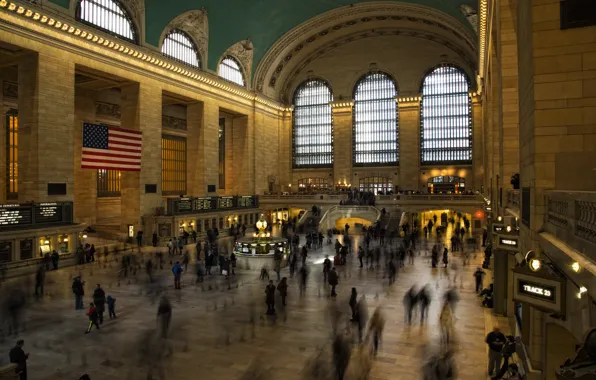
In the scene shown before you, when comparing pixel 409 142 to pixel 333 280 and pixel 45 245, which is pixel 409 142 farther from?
pixel 45 245

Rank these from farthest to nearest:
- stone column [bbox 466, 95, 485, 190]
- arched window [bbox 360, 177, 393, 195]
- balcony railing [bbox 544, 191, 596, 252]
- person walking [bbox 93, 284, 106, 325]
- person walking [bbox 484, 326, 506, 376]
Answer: arched window [bbox 360, 177, 393, 195] < stone column [bbox 466, 95, 485, 190] < person walking [bbox 93, 284, 106, 325] < person walking [bbox 484, 326, 506, 376] < balcony railing [bbox 544, 191, 596, 252]

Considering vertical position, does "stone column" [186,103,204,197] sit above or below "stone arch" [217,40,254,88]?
below

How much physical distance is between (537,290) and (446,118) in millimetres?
37601

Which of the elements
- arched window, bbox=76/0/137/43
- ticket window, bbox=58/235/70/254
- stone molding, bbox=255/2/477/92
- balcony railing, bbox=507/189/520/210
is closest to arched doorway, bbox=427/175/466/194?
stone molding, bbox=255/2/477/92

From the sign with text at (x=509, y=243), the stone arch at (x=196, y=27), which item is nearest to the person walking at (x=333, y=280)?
the sign with text at (x=509, y=243)

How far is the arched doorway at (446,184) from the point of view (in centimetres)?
3938

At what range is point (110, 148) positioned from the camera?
23.2 meters

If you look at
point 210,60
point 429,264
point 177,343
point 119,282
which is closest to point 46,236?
point 119,282

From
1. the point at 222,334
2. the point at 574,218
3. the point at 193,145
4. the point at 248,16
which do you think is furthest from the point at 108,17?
the point at 574,218

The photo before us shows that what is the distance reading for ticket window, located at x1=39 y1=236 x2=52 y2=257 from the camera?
18812mm

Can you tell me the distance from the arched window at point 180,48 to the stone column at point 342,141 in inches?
617

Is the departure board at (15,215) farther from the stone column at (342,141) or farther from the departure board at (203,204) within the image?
the stone column at (342,141)

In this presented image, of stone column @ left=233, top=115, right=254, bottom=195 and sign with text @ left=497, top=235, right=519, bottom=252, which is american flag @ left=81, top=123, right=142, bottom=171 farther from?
sign with text @ left=497, top=235, right=519, bottom=252

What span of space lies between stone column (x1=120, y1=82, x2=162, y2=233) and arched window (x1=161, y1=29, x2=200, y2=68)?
3199 mm
